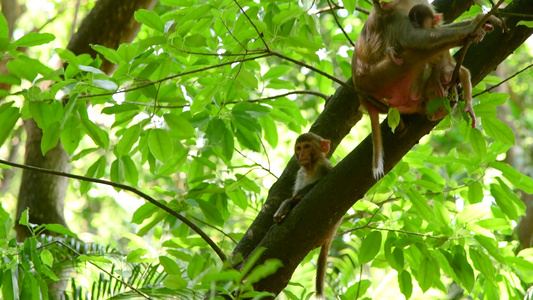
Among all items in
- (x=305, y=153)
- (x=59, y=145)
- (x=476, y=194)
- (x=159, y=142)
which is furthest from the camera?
(x=59, y=145)

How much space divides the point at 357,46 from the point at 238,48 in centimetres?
57

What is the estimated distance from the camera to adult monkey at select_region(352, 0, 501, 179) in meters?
2.33

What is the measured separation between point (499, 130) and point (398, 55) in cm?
58

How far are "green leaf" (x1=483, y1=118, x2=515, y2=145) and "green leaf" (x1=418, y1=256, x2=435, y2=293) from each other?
76 centimetres

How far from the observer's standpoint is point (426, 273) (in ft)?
9.65

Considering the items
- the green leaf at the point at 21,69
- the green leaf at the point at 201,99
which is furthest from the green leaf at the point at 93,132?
the green leaf at the point at 201,99

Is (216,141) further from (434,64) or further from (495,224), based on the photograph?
(495,224)

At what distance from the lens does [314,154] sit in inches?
139

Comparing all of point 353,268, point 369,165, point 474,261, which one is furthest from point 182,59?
point 353,268

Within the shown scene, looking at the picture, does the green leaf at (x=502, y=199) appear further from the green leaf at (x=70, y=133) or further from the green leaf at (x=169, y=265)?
the green leaf at (x=70, y=133)

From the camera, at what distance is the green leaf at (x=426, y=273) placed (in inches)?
114

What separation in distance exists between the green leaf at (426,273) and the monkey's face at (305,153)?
938mm

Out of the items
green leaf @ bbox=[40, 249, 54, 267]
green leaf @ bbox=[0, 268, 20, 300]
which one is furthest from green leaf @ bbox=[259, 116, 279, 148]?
green leaf @ bbox=[0, 268, 20, 300]

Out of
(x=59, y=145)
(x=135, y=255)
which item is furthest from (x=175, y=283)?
(x=59, y=145)
